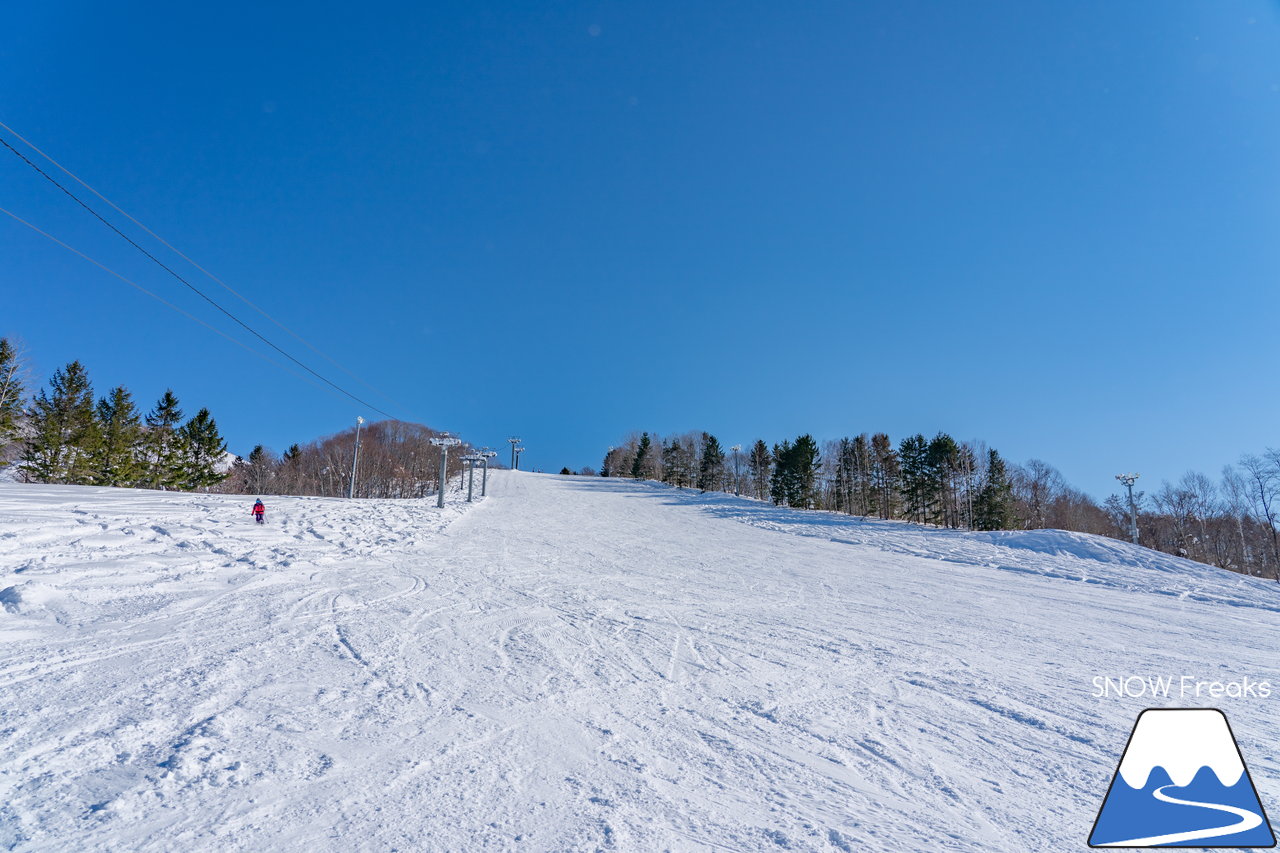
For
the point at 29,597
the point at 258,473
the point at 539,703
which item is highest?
the point at 258,473

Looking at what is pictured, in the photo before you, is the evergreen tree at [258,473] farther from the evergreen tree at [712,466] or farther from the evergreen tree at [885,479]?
the evergreen tree at [885,479]

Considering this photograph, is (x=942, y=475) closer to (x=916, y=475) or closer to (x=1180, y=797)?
(x=916, y=475)

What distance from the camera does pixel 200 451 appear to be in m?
46.2

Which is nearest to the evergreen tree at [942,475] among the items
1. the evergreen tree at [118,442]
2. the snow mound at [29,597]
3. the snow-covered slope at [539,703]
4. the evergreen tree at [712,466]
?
the evergreen tree at [712,466]

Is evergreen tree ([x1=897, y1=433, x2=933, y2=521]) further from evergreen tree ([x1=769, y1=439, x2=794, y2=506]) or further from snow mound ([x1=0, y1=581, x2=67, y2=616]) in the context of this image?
snow mound ([x1=0, y1=581, x2=67, y2=616])

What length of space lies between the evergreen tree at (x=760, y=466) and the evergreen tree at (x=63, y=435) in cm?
6005

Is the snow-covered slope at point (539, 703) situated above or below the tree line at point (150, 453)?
below

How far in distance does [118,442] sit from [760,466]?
6004 centimetres

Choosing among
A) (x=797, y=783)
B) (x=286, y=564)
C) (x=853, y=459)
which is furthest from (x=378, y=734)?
(x=853, y=459)

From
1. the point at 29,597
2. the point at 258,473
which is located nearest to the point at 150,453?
the point at 258,473

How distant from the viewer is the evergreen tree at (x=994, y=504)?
1625 inches

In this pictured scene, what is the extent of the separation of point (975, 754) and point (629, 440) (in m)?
90.7

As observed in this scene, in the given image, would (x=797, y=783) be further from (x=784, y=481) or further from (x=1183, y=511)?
(x=1183, y=511)

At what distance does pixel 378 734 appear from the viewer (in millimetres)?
3309
